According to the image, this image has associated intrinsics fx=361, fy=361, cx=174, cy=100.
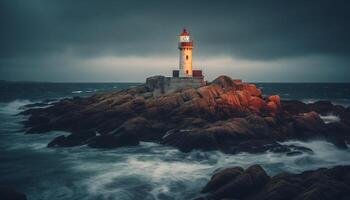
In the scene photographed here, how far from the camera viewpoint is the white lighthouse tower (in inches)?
1748

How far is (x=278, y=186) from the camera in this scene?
14.9m

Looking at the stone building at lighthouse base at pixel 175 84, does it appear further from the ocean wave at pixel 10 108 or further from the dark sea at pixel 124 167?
the ocean wave at pixel 10 108

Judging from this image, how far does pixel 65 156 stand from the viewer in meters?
26.0

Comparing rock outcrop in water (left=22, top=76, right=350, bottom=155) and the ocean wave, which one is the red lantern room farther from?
the ocean wave

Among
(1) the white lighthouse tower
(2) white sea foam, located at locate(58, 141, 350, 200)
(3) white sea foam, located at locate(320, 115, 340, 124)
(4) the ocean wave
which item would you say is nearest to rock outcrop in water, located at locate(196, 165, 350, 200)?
(2) white sea foam, located at locate(58, 141, 350, 200)

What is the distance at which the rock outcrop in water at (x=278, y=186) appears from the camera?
47.2ft

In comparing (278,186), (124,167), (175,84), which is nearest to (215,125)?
(124,167)

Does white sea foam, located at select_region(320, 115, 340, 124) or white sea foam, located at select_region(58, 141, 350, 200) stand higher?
white sea foam, located at select_region(320, 115, 340, 124)

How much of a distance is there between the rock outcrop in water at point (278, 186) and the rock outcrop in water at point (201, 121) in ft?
29.6

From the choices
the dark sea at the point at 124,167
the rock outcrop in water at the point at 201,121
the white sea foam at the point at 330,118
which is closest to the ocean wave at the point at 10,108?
the rock outcrop in water at the point at 201,121

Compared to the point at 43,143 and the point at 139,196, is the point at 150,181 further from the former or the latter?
the point at 43,143

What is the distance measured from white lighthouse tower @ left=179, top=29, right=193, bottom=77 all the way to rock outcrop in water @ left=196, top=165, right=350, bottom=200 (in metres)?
28.2

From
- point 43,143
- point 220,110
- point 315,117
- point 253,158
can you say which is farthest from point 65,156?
point 315,117

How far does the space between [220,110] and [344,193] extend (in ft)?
68.7
